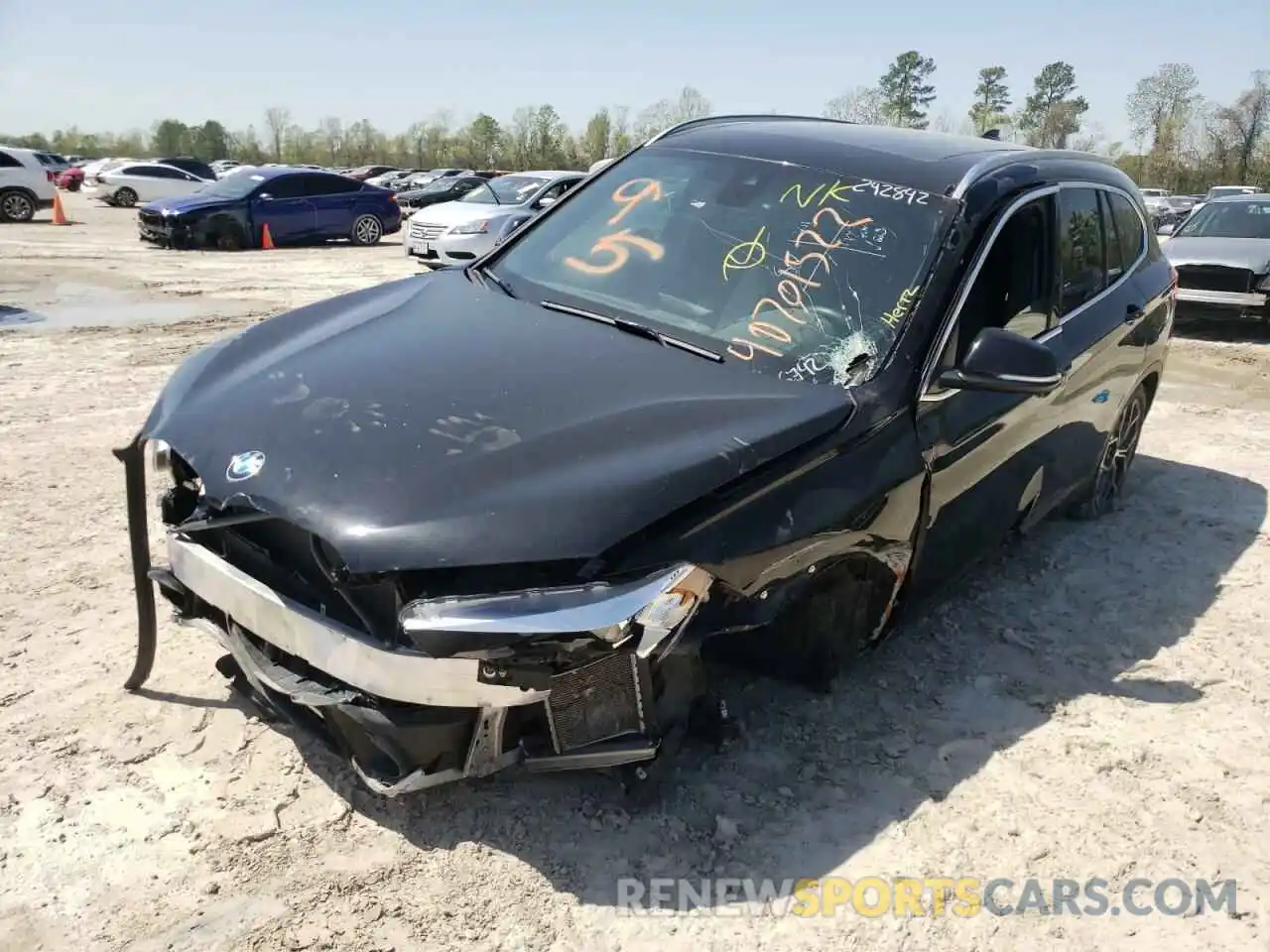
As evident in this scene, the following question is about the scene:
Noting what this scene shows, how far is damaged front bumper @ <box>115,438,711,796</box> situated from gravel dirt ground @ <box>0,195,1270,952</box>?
317 mm

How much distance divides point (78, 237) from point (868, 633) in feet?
66.2

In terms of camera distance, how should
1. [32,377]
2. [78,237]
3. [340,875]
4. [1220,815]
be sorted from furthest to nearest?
[78,237] < [32,377] < [1220,815] < [340,875]

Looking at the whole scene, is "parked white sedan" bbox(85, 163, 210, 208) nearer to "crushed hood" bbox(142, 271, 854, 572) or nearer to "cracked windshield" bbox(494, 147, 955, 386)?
"cracked windshield" bbox(494, 147, 955, 386)

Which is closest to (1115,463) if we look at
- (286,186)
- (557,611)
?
(557,611)

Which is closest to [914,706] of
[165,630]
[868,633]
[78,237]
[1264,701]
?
[868,633]

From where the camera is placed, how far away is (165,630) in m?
3.70

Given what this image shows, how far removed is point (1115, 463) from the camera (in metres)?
5.43

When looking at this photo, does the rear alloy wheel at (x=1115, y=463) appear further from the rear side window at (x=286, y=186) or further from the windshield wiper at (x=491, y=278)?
the rear side window at (x=286, y=186)

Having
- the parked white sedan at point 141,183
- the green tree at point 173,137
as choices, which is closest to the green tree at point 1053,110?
the parked white sedan at point 141,183

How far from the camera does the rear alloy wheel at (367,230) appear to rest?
1967cm

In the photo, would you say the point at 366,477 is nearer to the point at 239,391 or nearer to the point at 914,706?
the point at 239,391

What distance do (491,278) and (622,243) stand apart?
1.74 feet

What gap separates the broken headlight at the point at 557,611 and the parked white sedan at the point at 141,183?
29982 mm

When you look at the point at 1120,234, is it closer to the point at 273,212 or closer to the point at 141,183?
the point at 273,212
